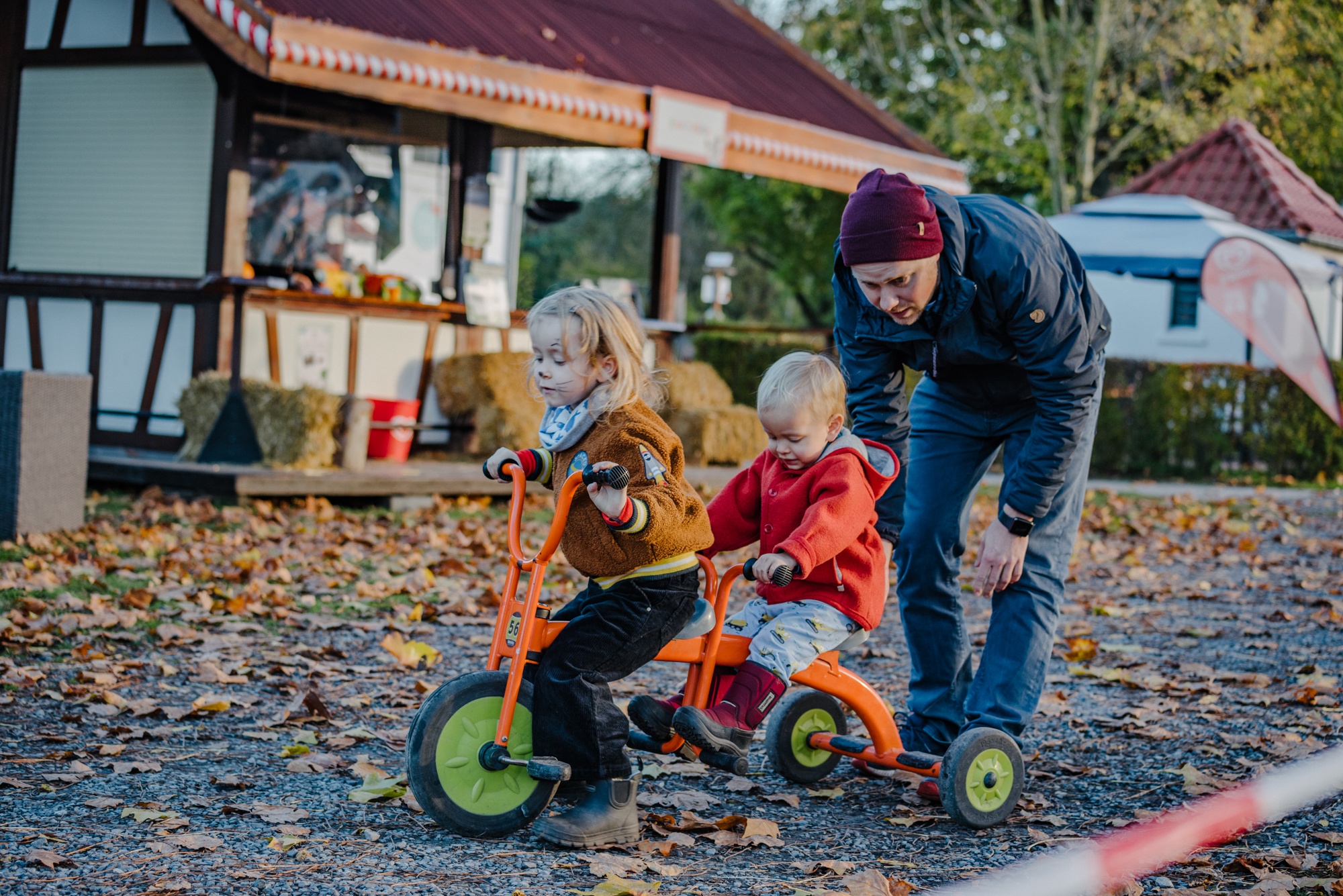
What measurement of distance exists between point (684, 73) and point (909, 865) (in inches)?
445

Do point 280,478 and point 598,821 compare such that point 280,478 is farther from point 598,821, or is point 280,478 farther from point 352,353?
point 598,821

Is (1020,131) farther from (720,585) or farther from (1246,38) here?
(720,585)

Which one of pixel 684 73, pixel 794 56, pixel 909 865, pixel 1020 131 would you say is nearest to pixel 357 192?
pixel 684 73

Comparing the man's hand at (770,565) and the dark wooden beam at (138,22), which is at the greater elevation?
the dark wooden beam at (138,22)

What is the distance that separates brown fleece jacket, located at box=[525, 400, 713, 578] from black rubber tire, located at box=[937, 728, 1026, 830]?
34.3 inches

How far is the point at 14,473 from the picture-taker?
25.1 ft

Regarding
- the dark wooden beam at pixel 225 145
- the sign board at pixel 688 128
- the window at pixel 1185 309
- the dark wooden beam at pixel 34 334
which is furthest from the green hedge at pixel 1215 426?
the window at pixel 1185 309

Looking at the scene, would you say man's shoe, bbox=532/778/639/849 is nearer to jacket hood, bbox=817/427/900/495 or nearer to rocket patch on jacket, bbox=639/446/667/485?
rocket patch on jacket, bbox=639/446/667/485

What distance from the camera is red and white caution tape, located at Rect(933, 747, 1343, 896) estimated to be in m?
3.20

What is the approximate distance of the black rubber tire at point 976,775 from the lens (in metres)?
3.63

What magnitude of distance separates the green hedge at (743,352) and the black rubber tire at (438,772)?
591 inches

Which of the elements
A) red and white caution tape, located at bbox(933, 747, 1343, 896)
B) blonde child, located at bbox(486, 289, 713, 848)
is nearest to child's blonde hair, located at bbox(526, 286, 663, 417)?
blonde child, located at bbox(486, 289, 713, 848)

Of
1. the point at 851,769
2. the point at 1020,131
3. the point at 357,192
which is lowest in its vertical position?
the point at 851,769

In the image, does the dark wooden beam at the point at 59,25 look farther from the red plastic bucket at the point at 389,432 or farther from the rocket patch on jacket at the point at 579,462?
the rocket patch on jacket at the point at 579,462
